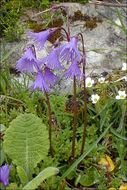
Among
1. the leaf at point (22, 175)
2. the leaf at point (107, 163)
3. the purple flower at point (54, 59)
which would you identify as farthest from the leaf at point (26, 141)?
the leaf at point (107, 163)

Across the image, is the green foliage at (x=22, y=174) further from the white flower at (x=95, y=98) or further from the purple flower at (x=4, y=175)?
the white flower at (x=95, y=98)

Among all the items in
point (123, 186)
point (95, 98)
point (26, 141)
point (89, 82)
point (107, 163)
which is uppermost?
point (89, 82)

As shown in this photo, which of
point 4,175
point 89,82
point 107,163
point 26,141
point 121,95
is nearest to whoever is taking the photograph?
point 4,175

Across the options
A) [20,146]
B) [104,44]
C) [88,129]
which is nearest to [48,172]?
[20,146]

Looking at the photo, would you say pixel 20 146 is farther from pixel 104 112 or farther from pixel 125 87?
pixel 125 87

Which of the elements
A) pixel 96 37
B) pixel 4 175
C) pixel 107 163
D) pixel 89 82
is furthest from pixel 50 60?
pixel 96 37

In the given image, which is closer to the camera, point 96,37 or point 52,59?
point 52,59

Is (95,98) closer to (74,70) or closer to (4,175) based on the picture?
(74,70)
